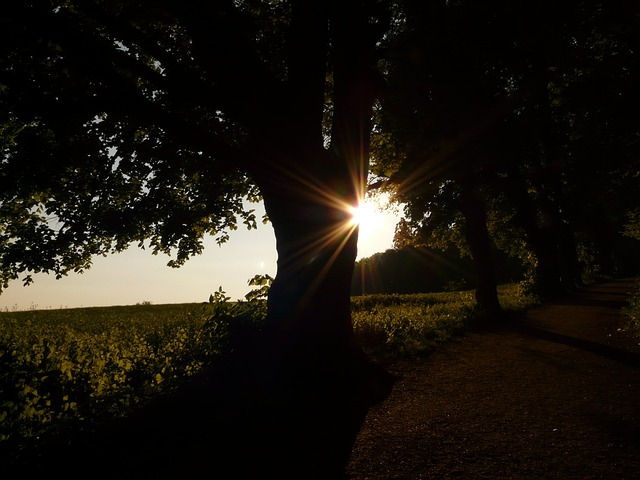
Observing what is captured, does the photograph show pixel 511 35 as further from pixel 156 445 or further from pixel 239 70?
pixel 156 445

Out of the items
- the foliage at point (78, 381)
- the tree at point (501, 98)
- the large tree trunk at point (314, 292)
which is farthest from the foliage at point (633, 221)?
the foliage at point (78, 381)

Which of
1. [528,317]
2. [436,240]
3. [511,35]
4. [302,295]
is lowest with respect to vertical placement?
[528,317]

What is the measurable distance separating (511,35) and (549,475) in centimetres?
932

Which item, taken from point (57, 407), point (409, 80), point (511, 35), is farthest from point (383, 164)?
point (57, 407)

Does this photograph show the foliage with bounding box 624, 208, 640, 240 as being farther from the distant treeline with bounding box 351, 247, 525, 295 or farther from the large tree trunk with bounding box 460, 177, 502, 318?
the distant treeline with bounding box 351, 247, 525, 295

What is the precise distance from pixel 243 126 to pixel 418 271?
201 ft

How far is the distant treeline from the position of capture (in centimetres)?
6384

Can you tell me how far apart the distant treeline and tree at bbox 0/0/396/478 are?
189 ft

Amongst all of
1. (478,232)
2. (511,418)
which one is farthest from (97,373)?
(478,232)

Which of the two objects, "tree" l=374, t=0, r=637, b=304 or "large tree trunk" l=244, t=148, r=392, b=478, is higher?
"tree" l=374, t=0, r=637, b=304

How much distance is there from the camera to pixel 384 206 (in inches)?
811

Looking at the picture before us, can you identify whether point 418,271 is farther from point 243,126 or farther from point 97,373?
point 97,373

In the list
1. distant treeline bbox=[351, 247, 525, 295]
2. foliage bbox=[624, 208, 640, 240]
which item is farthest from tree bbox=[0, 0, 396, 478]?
distant treeline bbox=[351, 247, 525, 295]

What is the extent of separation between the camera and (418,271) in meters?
66.4
